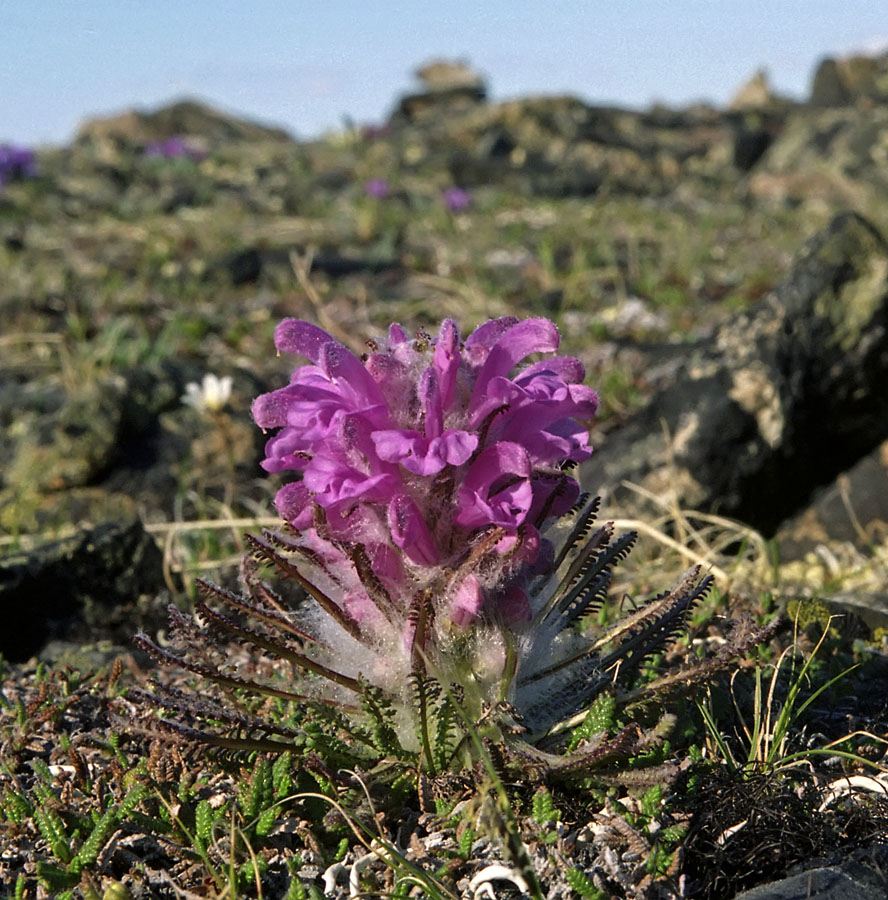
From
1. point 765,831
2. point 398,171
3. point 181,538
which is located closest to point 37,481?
point 181,538

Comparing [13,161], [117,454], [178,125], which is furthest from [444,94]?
[117,454]

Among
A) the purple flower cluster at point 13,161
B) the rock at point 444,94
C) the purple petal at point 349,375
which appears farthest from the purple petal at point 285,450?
the rock at point 444,94

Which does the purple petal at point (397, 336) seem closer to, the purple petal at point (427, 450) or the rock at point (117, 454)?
the purple petal at point (427, 450)

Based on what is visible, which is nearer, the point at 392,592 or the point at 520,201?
the point at 392,592

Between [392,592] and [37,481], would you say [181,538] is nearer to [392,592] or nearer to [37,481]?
[37,481]

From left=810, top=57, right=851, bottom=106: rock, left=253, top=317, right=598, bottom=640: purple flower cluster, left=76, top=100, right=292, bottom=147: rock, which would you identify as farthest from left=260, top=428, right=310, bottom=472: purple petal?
left=810, top=57, right=851, bottom=106: rock

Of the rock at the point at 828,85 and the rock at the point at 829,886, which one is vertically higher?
the rock at the point at 828,85
